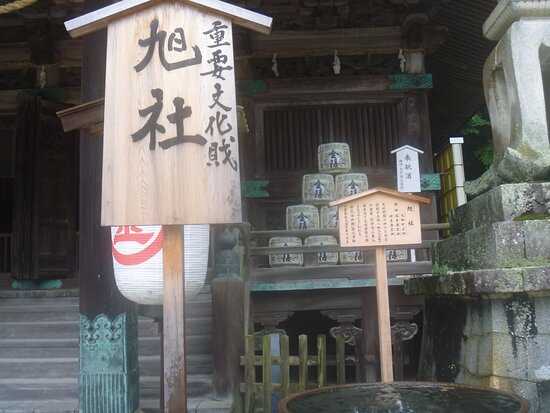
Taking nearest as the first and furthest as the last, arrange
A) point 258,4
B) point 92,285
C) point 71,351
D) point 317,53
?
point 92,285 < point 71,351 < point 258,4 < point 317,53

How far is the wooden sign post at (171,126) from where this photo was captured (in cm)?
289

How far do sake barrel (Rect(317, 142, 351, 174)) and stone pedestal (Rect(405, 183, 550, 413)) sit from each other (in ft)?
11.6

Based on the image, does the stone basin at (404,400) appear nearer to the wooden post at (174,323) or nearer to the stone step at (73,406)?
the wooden post at (174,323)

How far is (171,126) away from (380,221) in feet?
5.86

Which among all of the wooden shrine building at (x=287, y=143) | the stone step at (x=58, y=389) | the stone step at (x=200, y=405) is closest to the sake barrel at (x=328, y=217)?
the wooden shrine building at (x=287, y=143)

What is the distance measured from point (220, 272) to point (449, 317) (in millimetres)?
2141

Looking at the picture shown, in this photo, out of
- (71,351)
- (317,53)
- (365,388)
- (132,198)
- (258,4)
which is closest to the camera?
(132,198)

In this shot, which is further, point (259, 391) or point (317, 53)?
point (317, 53)

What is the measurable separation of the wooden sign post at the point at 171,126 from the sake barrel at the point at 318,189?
4.78 m

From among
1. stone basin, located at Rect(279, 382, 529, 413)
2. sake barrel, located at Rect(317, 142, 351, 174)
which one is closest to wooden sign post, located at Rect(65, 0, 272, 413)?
stone basin, located at Rect(279, 382, 529, 413)

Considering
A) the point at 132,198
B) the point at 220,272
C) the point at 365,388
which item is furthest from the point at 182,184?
the point at 220,272

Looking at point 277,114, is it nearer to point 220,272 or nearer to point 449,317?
point 220,272

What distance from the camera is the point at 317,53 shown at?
8.33 meters

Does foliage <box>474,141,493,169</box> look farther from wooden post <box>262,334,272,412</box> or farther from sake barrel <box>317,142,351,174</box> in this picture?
wooden post <box>262,334,272,412</box>
